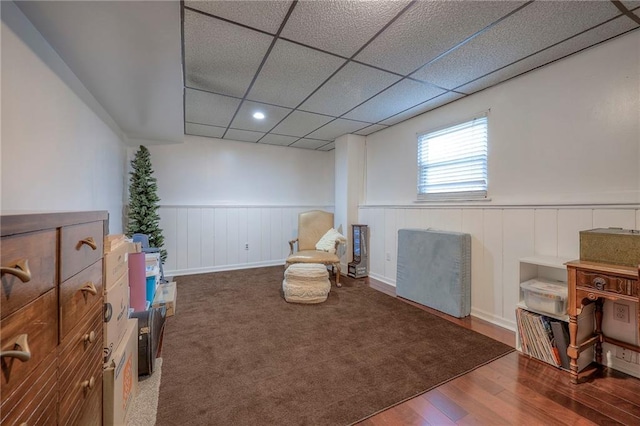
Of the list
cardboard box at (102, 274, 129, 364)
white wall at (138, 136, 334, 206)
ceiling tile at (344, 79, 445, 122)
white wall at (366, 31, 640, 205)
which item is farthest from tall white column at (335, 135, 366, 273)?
cardboard box at (102, 274, 129, 364)

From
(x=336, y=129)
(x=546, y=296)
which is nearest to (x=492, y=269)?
(x=546, y=296)

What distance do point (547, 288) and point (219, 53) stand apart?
304 cm

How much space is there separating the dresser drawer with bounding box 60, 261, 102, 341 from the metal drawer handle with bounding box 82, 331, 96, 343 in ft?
0.27

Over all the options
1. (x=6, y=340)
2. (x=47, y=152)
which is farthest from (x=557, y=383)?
(x=47, y=152)

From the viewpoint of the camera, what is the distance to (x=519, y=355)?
2043mm

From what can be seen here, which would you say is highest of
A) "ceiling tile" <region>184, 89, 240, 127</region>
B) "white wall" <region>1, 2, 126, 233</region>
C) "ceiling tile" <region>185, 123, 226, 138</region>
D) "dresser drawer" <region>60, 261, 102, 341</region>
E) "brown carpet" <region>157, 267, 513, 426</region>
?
"ceiling tile" <region>185, 123, 226, 138</region>

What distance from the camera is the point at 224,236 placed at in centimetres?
468

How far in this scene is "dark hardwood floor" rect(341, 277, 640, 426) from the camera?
4.68 feet

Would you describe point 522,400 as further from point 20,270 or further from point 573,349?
point 20,270

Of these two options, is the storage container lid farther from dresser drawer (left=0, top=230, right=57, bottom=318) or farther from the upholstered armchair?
dresser drawer (left=0, top=230, right=57, bottom=318)

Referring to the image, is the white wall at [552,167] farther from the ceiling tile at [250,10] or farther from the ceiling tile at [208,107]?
the ceiling tile at [208,107]

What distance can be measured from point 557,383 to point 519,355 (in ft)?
1.07

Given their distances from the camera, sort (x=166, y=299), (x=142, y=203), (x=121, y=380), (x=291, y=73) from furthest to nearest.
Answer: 1. (x=142, y=203)
2. (x=166, y=299)
3. (x=291, y=73)
4. (x=121, y=380)

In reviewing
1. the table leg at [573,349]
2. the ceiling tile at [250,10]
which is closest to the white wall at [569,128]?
the table leg at [573,349]
